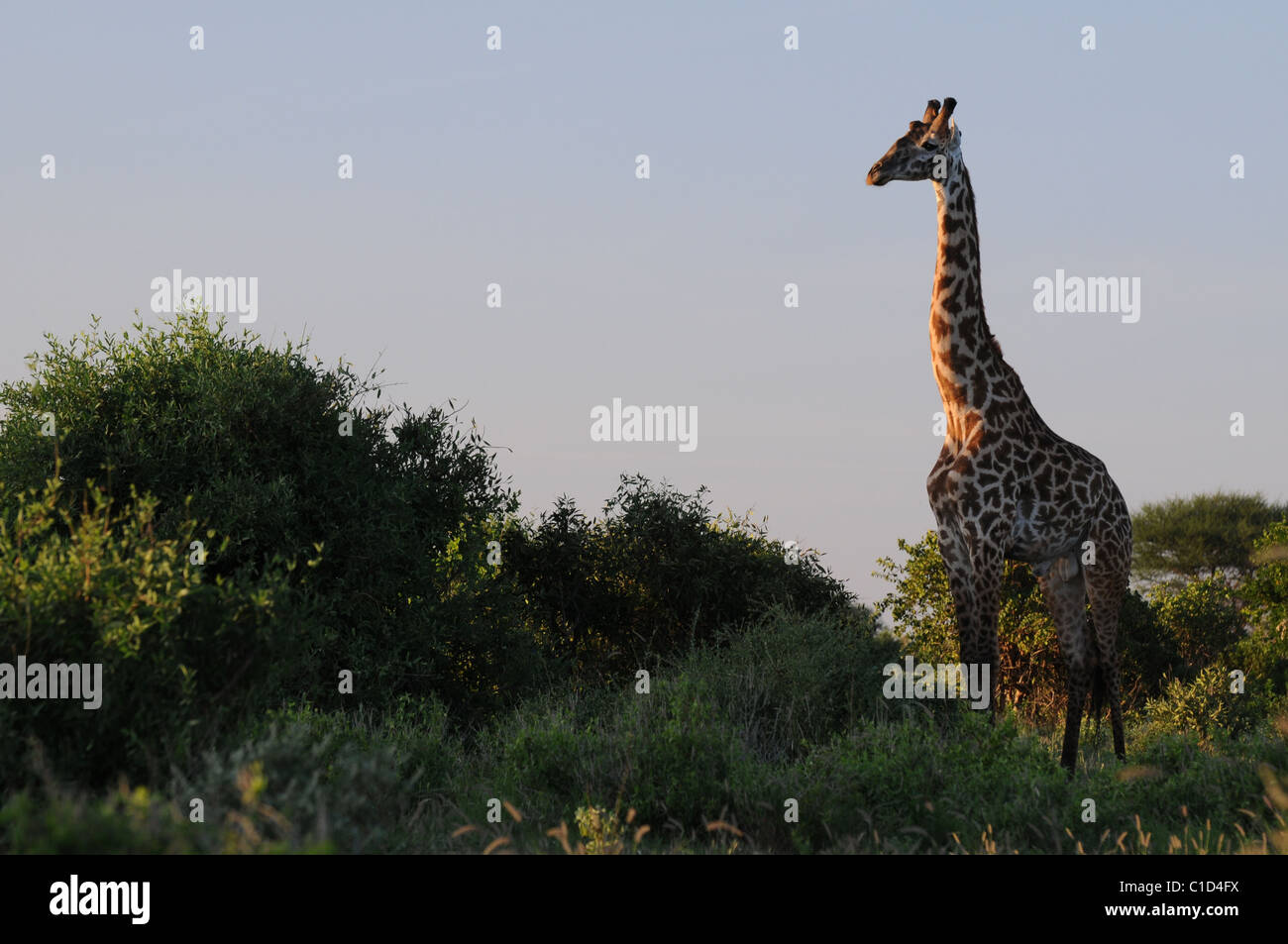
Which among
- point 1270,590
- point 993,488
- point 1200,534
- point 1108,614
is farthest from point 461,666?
point 1200,534

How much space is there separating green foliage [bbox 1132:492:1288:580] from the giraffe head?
1175 inches

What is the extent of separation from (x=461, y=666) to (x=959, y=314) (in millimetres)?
8311

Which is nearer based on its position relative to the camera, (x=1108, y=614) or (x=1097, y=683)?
(x=1108, y=614)

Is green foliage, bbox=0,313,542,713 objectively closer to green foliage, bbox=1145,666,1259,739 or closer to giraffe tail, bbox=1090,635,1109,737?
giraffe tail, bbox=1090,635,1109,737

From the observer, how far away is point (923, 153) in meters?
14.0

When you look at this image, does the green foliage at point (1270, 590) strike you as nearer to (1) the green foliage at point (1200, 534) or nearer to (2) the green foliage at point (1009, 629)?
(2) the green foliage at point (1009, 629)

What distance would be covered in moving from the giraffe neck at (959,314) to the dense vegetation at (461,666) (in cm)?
382

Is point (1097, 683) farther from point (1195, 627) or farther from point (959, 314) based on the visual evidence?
point (1195, 627)

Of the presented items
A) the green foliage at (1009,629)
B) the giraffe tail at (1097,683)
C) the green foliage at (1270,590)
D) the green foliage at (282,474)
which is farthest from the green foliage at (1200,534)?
the green foliage at (282,474)

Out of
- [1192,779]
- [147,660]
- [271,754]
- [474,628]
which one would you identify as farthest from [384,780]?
[474,628]

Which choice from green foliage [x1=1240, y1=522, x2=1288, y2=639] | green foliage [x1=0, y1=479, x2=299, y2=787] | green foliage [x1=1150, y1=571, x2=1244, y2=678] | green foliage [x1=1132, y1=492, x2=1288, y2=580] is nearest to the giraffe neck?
green foliage [x1=0, y1=479, x2=299, y2=787]

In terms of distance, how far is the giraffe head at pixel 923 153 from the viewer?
45.5ft
